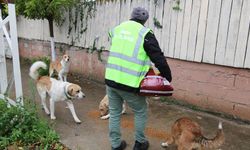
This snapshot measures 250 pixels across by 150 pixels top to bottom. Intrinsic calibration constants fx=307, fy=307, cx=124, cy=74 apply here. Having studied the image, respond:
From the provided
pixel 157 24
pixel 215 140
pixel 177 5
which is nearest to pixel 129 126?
pixel 215 140

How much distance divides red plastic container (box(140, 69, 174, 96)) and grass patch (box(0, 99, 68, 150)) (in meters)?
1.57

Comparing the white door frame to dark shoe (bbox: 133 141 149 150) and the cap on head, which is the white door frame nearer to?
dark shoe (bbox: 133 141 149 150)

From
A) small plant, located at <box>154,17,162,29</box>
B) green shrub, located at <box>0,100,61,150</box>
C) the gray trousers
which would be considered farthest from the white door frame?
small plant, located at <box>154,17,162,29</box>

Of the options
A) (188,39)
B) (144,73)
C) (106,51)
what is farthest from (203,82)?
(106,51)

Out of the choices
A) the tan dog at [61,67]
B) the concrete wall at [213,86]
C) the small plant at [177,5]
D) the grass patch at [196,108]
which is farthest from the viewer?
the tan dog at [61,67]

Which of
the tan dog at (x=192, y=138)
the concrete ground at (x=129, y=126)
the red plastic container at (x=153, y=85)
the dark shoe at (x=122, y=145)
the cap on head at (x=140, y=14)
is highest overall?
the cap on head at (x=140, y=14)

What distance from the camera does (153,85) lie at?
3.62 metres

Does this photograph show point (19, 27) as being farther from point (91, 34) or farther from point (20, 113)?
point (20, 113)

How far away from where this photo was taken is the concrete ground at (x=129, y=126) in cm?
449

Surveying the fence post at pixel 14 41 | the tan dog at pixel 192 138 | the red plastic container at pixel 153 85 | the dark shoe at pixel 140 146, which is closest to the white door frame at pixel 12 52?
the fence post at pixel 14 41

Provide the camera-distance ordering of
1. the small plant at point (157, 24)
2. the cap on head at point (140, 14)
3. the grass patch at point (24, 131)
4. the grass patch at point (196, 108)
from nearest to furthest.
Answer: the cap on head at point (140, 14) → the grass patch at point (24, 131) → the grass patch at point (196, 108) → the small plant at point (157, 24)

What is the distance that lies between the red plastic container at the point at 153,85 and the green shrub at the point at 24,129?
1.67 metres

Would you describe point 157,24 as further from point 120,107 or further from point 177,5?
point 120,107

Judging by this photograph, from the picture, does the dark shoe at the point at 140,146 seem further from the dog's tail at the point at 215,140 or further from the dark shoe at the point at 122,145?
the dog's tail at the point at 215,140
